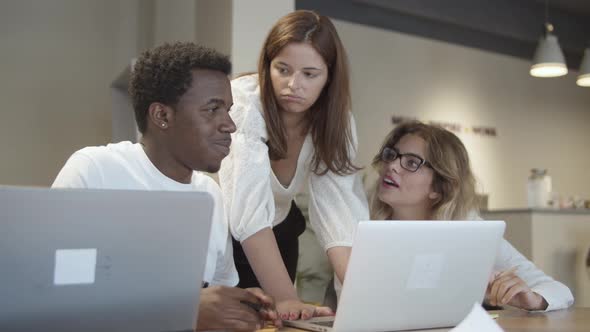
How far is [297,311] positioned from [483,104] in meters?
5.36

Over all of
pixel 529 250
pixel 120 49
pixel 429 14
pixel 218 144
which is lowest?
pixel 529 250

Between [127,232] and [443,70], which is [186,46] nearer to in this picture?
[127,232]

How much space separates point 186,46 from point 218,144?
0.25 m

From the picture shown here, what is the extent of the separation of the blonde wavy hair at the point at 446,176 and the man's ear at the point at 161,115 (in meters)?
0.95

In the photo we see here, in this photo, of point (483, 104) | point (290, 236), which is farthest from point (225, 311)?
point (483, 104)

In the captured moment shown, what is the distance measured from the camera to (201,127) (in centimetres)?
148

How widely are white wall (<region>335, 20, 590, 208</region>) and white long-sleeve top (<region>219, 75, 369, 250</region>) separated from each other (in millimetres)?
3515

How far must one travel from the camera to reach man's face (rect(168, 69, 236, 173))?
1.48 meters

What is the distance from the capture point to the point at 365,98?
5.63 m

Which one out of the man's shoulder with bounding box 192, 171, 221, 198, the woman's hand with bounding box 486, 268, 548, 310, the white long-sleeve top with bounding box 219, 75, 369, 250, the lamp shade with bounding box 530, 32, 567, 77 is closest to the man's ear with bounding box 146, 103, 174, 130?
the man's shoulder with bounding box 192, 171, 221, 198

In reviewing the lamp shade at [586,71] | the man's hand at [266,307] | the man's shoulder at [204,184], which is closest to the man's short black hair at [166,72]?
the man's shoulder at [204,184]

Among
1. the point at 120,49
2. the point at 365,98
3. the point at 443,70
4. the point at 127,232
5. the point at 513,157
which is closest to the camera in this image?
the point at 127,232

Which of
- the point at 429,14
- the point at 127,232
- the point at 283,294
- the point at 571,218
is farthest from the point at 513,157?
the point at 127,232

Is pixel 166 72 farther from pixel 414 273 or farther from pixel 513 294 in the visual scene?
pixel 513 294
